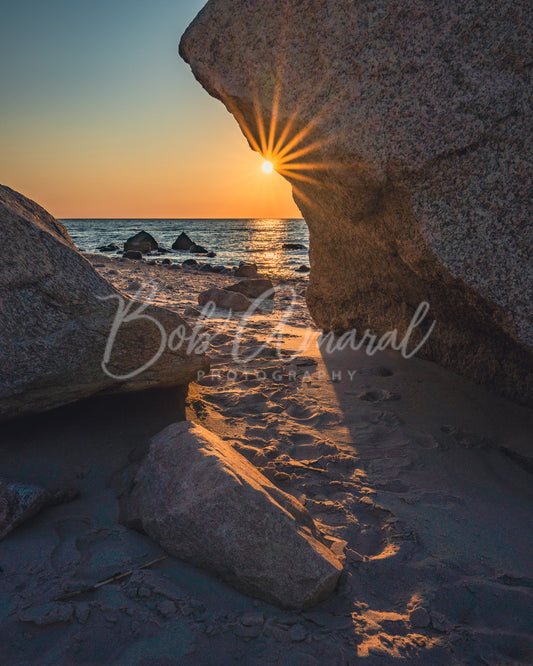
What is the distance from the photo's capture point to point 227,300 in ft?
24.4

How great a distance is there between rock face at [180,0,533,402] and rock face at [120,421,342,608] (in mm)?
1613

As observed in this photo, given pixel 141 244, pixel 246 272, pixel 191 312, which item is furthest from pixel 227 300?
pixel 141 244

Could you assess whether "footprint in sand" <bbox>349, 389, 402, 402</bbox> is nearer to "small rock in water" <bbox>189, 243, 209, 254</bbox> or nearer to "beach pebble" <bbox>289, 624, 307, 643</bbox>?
"beach pebble" <bbox>289, 624, 307, 643</bbox>

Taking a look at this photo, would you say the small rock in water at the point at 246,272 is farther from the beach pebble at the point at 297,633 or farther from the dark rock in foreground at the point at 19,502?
the beach pebble at the point at 297,633

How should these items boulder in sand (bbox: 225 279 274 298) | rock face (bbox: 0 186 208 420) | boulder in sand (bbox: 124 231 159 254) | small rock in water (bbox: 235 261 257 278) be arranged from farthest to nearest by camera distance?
1. boulder in sand (bbox: 124 231 159 254)
2. small rock in water (bbox: 235 261 257 278)
3. boulder in sand (bbox: 225 279 274 298)
4. rock face (bbox: 0 186 208 420)

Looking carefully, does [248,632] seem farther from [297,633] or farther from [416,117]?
[416,117]

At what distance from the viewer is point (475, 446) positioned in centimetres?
Answer: 281

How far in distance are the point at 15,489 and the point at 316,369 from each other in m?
2.86

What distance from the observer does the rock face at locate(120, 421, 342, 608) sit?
5.32 ft

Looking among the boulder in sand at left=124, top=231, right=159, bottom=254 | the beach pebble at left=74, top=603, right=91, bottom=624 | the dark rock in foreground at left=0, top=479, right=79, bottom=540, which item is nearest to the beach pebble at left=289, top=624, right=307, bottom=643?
the beach pebble at left=74, top=603, right=91, bottom=624

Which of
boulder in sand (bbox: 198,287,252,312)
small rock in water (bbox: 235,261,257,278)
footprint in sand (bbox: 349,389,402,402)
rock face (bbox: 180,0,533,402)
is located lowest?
footprint in sand (bbox: 349,389,402,402)

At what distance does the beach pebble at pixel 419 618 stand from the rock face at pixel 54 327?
6.16 feet

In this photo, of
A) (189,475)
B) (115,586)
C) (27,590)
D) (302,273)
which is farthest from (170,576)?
(302,273)

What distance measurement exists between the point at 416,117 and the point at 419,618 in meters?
2.44
